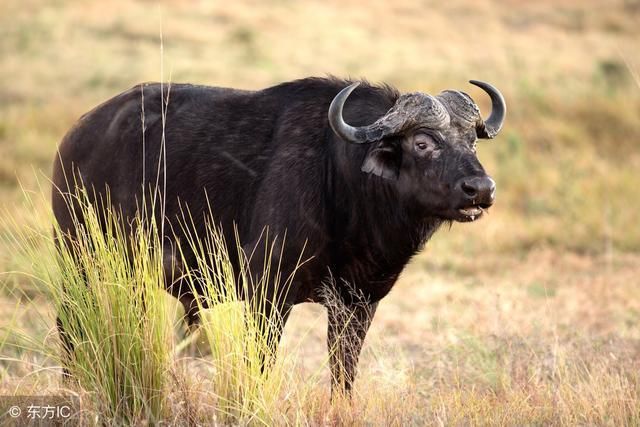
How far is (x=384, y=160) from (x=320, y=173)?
40 cm

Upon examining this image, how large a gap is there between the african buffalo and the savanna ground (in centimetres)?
45

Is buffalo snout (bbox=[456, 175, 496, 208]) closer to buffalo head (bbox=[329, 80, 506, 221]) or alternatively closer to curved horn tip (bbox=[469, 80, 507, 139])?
buffalo head (bbox=[329, 80, 506, 221])

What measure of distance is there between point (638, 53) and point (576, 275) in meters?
15.7

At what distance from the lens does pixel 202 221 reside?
19.8 ft

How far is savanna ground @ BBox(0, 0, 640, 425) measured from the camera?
548 centimetres

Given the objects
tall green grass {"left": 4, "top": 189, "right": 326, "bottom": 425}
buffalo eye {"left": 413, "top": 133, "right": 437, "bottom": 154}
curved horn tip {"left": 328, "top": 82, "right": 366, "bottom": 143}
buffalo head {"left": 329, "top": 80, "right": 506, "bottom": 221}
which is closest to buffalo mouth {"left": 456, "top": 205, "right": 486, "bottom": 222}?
buffalo head {"left": 329, "top": 80, "right": 506, "bottom": 221}

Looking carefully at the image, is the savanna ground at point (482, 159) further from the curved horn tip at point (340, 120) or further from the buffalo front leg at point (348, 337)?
the curved horn tip at point (340, 120)

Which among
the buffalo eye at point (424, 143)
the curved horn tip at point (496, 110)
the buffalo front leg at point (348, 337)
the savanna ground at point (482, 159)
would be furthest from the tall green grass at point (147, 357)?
the curved horn tip at point (496, 110)

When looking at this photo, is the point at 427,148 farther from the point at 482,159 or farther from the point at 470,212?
the point at 482,159

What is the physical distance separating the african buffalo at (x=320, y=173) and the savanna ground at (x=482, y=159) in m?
0.45

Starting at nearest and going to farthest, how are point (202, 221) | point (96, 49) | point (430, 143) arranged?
point (430, 143)
point (202, 221)
point (96, 49)

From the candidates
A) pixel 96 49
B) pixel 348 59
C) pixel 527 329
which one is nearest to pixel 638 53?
pixel 348 59

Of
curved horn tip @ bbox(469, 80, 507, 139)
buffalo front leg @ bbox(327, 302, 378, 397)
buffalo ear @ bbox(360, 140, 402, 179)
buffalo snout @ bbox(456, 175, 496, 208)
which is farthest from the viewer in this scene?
curved horn tip @ bbox(469, 80, 507, 139)

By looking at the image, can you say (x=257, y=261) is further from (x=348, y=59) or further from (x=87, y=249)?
(x=348, y=59)
